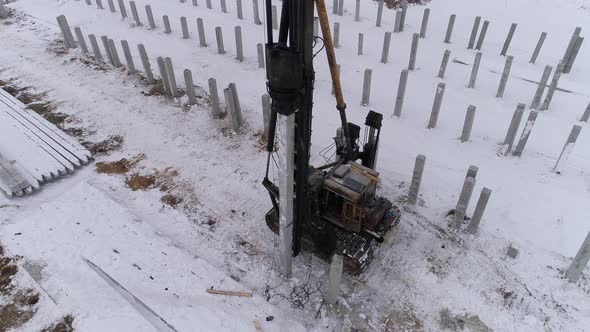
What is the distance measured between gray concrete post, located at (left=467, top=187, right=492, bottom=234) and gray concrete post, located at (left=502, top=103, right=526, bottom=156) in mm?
2722

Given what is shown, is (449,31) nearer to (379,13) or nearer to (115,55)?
(379,13)

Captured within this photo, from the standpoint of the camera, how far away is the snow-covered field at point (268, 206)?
6535 millimetres

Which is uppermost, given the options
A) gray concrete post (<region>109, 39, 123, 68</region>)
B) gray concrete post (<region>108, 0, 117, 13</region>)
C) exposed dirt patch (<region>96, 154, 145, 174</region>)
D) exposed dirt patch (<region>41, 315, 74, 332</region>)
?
gray concrete post (<region>108, 0, 117, 13</region>)

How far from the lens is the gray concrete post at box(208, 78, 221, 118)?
1040cm

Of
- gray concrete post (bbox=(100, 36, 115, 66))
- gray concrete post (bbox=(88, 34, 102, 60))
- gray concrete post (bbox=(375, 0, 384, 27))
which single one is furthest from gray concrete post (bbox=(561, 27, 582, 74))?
gray concrete post (bbox=(88, 34, 102, 60))

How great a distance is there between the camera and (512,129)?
9180mm

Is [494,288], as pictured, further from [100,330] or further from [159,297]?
[100,330]

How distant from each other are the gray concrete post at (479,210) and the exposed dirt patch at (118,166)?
7.68 m

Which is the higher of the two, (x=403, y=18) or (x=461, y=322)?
(x=403, y=18)

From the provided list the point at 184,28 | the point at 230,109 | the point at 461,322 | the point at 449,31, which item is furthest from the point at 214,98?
the point at 449,31

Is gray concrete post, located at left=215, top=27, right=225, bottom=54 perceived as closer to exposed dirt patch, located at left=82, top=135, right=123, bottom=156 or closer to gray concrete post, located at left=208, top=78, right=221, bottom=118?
gray concrete post, located at left=208, top=78, right=221, bottom=118

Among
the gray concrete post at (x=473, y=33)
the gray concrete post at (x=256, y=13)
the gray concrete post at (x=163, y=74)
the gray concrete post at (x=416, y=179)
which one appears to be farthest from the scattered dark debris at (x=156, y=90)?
the gray concrete post at (x=473, y=33)

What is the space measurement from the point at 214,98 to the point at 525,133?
25.3ft

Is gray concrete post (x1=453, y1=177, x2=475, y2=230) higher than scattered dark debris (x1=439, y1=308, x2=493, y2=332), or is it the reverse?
gray concrete post (x1=453, y1=177, x2=475, y2=230)
